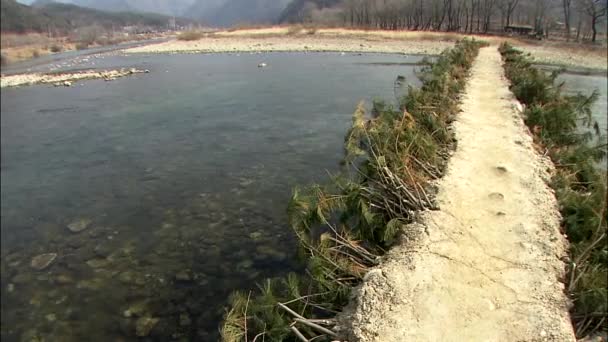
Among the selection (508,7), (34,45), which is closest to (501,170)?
(34,45)

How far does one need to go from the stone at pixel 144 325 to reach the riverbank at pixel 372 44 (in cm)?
3584

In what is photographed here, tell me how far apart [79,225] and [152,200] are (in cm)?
186

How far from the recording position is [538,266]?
5918mm

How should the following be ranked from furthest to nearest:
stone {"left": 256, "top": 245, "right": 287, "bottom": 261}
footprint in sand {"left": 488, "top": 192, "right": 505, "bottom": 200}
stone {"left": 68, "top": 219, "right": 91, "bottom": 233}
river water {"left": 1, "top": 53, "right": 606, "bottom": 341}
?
stone {"left": 68, "top": 219, "right": 91, "bottom": 233}
stone {"left": 256, "top": 245, "right": 287, "bottom": 261}
footprint in sand {"left": 488, "top": 192, "right": 505, "bottom": 200}
river water {"left": 1, "top": 53, "right": 606, "bottom": 341}

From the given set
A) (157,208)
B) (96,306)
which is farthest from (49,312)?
(157,208)

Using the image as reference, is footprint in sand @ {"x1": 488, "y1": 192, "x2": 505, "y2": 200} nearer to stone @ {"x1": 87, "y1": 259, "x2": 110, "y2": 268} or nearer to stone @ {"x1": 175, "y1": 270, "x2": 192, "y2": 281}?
stone @ {"x1": 175, "y1": 270, "x2": 192, "y2": 281}

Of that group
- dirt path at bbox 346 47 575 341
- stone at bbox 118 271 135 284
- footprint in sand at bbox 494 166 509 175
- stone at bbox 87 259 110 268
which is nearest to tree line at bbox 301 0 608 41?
footprint in sand at bbox 494 166 509 175

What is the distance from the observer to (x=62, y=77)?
35.4m

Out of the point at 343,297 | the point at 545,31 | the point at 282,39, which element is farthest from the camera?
the point at 282,39

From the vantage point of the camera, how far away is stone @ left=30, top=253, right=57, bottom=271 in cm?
845

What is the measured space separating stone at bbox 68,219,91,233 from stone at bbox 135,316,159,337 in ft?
13.5

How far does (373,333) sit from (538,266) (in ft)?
9.07

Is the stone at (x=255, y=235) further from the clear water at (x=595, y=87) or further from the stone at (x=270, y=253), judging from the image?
the clear water at (x=595, y=87)

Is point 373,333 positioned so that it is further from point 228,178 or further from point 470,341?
point 228,178
